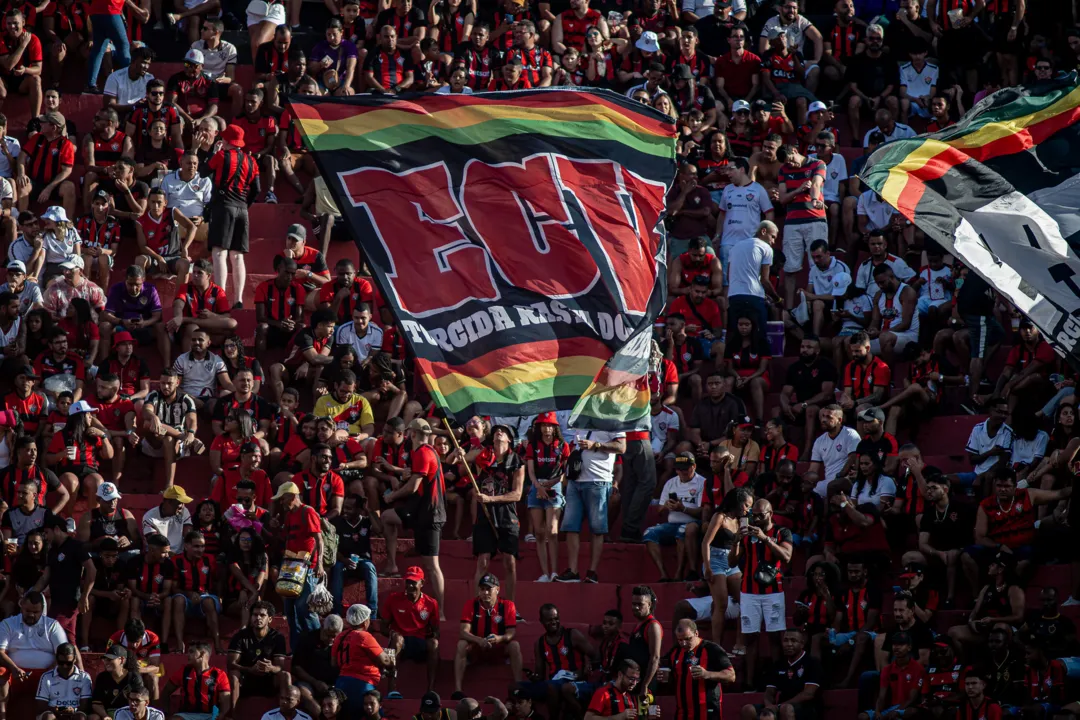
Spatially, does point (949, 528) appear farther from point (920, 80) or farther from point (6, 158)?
point (6, 158)

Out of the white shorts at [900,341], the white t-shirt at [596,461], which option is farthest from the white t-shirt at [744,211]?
the white t-shirt at [596,461]

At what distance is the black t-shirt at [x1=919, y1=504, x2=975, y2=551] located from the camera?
18.0 m

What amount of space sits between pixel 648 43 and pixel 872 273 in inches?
194

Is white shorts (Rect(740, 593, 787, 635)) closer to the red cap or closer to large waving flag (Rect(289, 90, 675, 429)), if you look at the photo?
large waving flag (Rect(289, 90, 675, 429))

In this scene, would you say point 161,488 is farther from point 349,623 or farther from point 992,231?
point 992,231

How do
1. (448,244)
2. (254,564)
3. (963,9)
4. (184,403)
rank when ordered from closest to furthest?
(448,244) < (254,564) < (184,403) < (963,9)

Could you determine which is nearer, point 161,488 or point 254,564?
point 254,564

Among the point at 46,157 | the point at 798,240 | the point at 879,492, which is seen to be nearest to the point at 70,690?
the point at 46,157

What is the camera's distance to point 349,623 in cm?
1725

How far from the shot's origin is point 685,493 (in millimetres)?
18562

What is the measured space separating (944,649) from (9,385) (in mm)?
9839

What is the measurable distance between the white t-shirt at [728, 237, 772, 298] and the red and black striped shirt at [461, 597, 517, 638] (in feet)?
16.7

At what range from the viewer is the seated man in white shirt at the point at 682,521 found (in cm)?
1831

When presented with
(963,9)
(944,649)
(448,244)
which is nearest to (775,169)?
(963,9)
